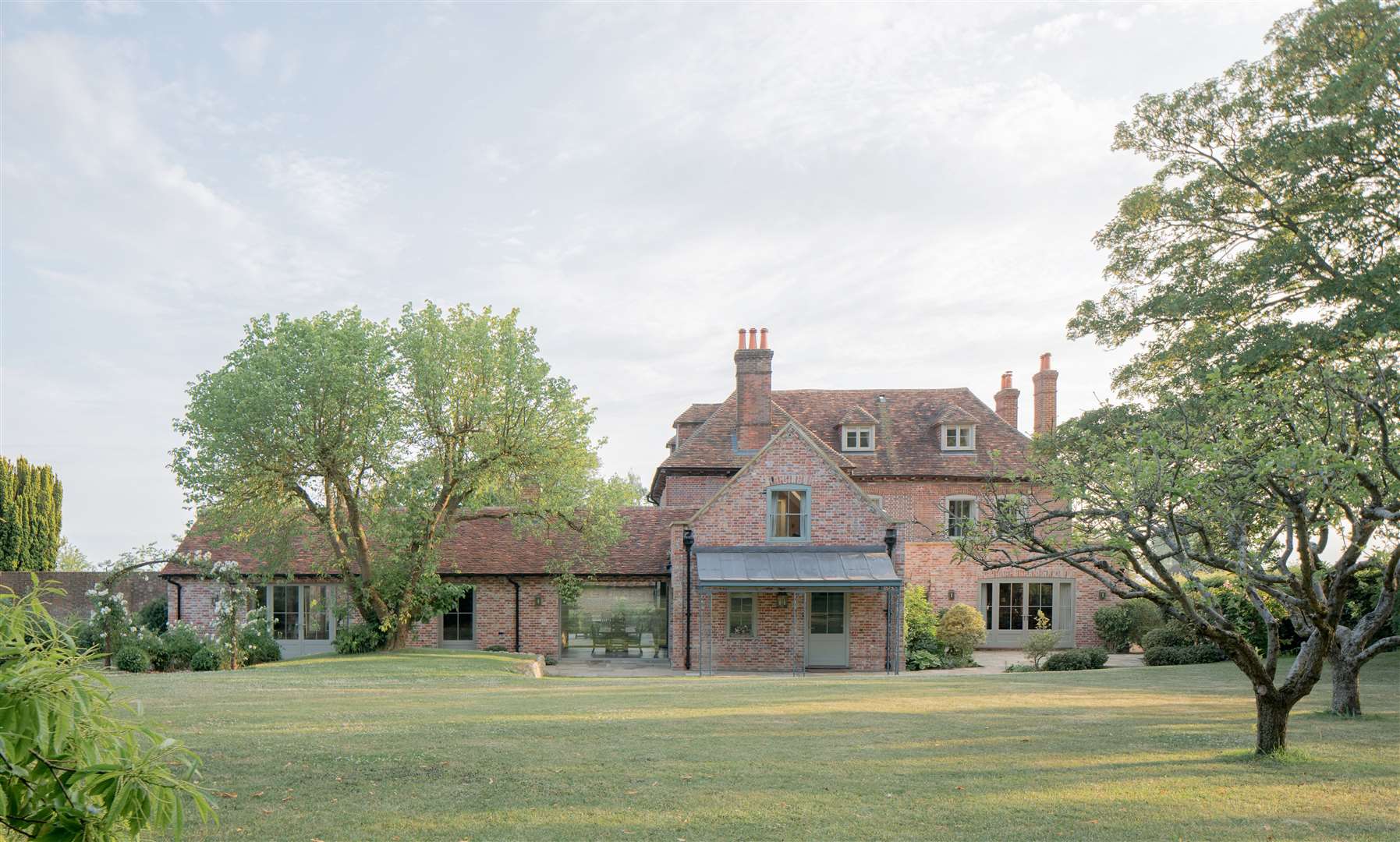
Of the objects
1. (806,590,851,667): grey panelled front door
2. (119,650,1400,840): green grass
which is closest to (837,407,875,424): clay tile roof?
(806,590,851,667): grey panelled front door

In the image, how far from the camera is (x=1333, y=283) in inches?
677

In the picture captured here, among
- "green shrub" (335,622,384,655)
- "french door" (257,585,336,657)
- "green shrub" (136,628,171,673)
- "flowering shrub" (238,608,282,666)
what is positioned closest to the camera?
"green shrub" (136,628,171,673)

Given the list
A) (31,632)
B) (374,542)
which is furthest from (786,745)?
(374,542)

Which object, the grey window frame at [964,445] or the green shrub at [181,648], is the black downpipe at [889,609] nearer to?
the grey window frame at [964,445]

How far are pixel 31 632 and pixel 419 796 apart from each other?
5.29 meters

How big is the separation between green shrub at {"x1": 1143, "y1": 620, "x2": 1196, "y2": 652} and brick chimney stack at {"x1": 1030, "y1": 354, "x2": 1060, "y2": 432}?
386 inches

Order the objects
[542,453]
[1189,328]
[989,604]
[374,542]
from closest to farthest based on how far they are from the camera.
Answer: [1189,328]
[542,453]
[374,542]
[989,604]

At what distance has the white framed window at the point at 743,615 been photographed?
1017 inches

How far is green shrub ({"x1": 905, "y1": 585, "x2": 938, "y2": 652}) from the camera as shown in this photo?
2656 cm

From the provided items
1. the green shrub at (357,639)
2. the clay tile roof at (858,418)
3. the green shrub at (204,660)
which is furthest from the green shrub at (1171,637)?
the green shrub at (204,660)

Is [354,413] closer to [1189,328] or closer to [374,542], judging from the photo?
[374,542]

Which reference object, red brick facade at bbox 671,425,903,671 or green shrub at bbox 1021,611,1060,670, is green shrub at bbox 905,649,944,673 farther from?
green shrub at bbox 1021,611,1060,670

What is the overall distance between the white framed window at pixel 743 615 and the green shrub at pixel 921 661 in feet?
13.2

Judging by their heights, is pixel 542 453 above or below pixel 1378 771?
above
